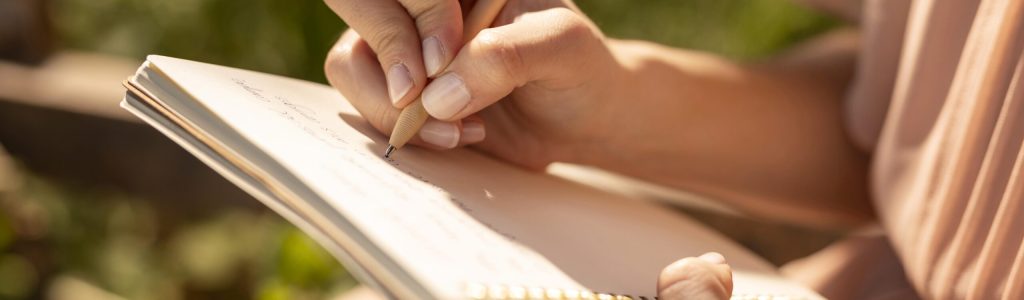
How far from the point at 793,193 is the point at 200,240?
0.99m

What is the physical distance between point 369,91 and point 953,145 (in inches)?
17.0

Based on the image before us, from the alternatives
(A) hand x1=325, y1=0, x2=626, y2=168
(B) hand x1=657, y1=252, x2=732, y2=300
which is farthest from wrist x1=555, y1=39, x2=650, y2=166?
(B) hand x1=657, y1=252, x2=732, y2=300

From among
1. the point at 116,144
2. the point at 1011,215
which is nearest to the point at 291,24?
the point at 116,144

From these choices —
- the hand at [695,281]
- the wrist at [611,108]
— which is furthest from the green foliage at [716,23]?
the hand at [695,281]

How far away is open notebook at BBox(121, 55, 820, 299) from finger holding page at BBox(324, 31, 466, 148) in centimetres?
1

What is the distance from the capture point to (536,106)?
789 millimetres

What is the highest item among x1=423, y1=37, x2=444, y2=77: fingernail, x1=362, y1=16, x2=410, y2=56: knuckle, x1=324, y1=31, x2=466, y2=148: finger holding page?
x1=362, y1=16, x2=410, y2=56: knuckle

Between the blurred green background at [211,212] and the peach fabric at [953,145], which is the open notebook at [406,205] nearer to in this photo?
the peach fabric at [953,145]

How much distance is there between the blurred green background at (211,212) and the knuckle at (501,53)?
93 centimetres

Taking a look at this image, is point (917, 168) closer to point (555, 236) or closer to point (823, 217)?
point (823, 217)

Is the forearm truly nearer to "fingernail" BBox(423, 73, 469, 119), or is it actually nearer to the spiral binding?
"fingernail" BBox(423, 73, 469, 119)

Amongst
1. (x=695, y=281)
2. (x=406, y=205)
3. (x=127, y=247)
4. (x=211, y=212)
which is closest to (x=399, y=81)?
(x=406, y=205)

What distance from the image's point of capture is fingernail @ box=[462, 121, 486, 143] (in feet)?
2.46

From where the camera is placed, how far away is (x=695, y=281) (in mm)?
557
